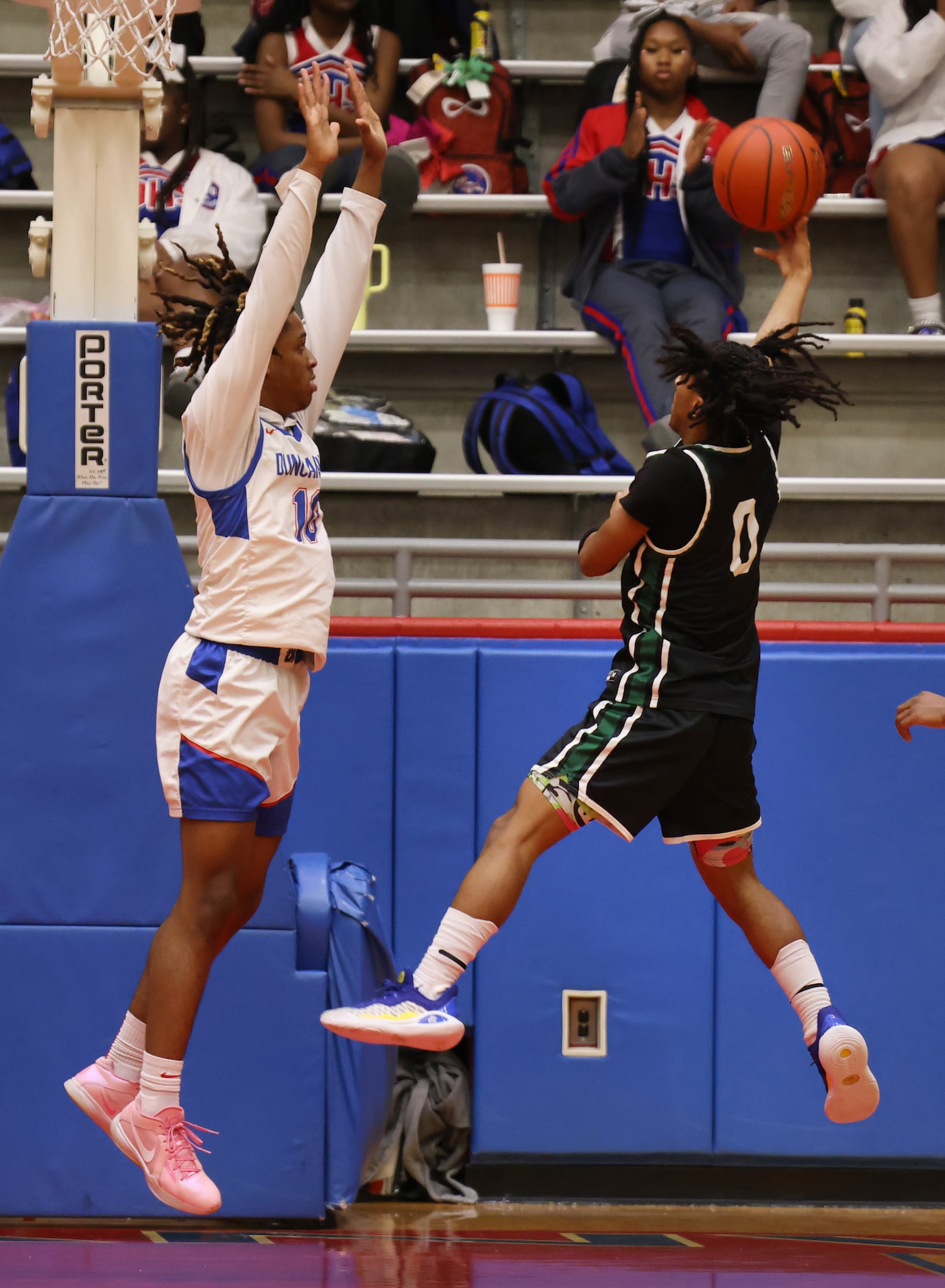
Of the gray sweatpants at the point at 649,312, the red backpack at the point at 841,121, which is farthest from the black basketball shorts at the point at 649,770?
the red backpack at the point at 841,121

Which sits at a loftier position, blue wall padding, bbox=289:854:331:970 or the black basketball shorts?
the black basketball shorts

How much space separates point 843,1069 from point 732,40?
4630 mm

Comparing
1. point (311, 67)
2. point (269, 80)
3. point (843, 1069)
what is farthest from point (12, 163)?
point (843, 1069)

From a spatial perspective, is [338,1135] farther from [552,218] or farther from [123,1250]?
[552,218]

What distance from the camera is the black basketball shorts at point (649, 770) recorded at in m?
3.38

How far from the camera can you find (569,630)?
194 inches

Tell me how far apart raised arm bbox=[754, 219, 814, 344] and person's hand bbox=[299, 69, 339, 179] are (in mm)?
1114

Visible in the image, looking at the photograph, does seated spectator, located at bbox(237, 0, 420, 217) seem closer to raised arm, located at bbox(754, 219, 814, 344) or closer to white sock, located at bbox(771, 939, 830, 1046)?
raised arm, located at bbox(754, 219, 814, 344)

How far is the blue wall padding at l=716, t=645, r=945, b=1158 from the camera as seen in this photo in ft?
15.8

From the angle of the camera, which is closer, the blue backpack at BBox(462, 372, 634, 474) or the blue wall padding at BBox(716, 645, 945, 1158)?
the blue wall padding at BBox(716, 645, 945, 1158)

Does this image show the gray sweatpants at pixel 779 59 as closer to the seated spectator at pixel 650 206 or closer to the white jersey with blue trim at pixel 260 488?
the seated spectator at pixel 650 206

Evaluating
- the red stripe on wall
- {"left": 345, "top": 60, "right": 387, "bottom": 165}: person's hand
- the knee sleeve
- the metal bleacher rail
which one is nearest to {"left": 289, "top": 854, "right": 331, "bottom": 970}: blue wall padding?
the red stripe on wall

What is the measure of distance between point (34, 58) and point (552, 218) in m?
2.26

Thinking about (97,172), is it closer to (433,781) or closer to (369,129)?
(369,129)
